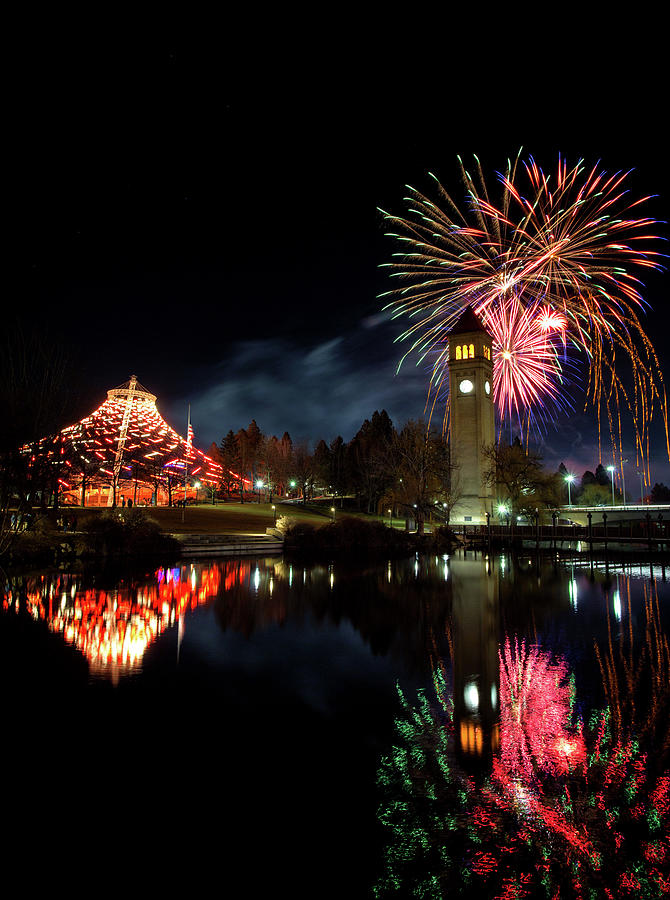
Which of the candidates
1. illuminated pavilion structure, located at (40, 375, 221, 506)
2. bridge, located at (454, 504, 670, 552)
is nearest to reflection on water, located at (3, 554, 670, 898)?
bridge, located at (454, 504, 670, 552)

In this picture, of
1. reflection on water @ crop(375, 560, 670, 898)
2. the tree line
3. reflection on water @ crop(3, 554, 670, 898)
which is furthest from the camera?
the tree line

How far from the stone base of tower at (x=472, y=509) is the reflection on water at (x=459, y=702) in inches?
1780

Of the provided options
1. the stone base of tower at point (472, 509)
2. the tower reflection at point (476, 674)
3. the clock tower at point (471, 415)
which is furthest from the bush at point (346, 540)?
the tower reflection at point (476, 674)

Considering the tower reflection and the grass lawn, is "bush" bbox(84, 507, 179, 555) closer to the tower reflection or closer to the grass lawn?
the grass lawn

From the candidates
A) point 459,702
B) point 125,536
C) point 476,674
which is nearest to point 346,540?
point 125,536

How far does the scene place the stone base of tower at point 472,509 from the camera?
66.4 metres

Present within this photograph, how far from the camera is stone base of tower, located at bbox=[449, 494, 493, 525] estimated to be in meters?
66.4

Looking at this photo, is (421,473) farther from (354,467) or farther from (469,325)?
(354,467)

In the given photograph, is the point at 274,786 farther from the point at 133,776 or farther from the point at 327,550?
the point at 327,550

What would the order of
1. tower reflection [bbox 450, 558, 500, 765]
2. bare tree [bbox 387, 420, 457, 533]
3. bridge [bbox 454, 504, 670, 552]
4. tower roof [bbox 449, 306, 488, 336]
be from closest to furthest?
tower reflection [bbox 450, 558, 500, 765]
bridge [bbox 454, 504, 670, 552]
bare tree [bbox 387, 420, 457, 533]
tower roof [bbox 449, 306, 488, 336]

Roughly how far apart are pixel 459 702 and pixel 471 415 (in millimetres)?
63021

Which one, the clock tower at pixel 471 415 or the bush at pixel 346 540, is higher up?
the clock tower at pixel 471 415

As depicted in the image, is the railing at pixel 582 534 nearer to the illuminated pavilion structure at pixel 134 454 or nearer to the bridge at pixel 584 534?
the bridge at pixel 584 534

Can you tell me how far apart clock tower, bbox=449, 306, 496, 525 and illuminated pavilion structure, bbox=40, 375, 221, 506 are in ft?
104
